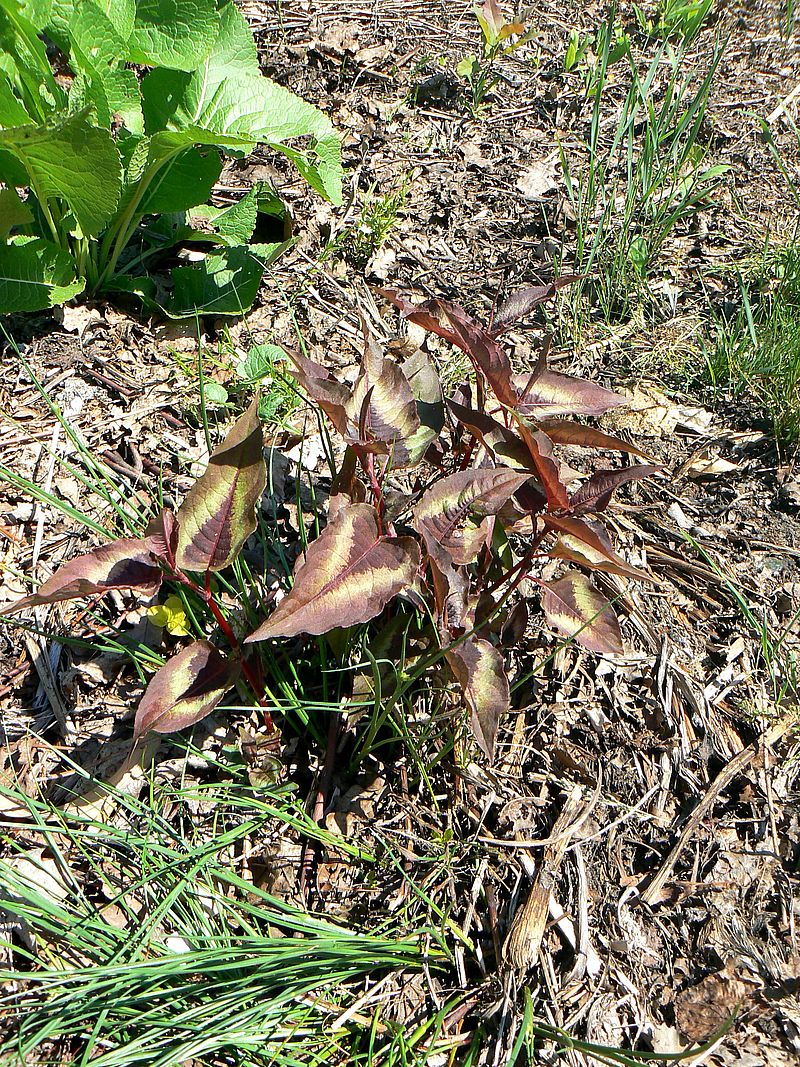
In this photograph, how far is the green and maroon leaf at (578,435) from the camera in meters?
1.37

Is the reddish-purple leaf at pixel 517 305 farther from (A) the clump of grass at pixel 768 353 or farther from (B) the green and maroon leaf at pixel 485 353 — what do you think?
(A) the clump of grass at pixel 768 353

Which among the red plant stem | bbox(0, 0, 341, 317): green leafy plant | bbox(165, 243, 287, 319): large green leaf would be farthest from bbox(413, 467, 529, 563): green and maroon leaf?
bbox(165, 243, 287, 319): large green leaf

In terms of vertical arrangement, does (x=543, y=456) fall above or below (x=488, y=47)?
below

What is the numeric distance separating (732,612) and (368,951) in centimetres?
111

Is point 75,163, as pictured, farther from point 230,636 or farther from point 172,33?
point 230,636

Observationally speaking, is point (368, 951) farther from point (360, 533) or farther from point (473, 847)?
point (360, 533)

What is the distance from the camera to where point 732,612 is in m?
1.94

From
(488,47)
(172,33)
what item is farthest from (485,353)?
(488,47)

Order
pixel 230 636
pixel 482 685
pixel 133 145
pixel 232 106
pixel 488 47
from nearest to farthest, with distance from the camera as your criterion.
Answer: pixel 482 685 < pixel 230 636 < pixel 133 145 < pixel 232 106 < pixel 488 47

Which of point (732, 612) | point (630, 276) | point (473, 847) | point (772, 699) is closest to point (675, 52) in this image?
point (630, 276)

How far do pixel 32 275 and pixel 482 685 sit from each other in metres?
1.55

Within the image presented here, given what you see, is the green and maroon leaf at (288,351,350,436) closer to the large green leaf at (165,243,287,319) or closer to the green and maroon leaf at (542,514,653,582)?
the green and maroon leaf at (542,514,653,582)

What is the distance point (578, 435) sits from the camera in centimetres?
139

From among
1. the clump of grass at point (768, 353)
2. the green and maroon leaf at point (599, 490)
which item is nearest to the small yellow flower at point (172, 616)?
the green and maroon leaf at point (599, 490)
